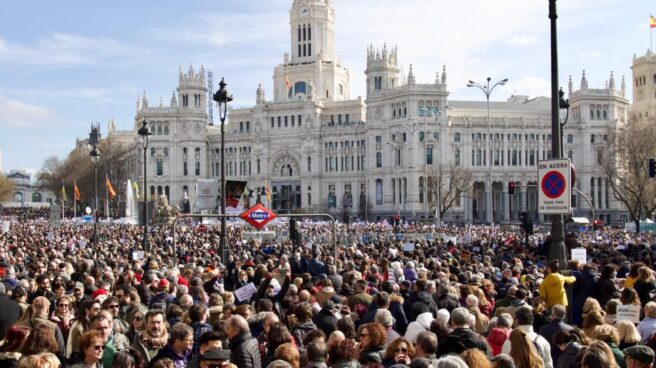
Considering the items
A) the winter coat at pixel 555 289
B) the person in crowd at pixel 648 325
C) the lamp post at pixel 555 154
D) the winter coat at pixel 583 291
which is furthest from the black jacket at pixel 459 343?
the winter coat at pixel 583 291

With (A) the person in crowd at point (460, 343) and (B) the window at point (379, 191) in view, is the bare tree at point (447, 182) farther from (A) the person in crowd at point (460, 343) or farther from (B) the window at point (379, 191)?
(A) the person in crowd at point (460, 343)

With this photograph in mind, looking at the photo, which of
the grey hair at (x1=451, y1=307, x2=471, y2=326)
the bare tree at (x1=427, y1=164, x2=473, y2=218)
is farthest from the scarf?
the bare tree at (x1=427, y1=164, x2=473, y2=218)

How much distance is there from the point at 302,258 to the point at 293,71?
105133 millimetres

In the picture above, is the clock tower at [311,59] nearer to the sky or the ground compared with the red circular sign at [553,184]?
nearer to the sky

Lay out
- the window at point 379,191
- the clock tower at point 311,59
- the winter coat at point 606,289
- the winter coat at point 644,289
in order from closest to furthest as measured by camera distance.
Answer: the winter coat at point 644,289 → the winter coat at point 606,289 → the window at point 379,191 → the clock tower at point 311,59

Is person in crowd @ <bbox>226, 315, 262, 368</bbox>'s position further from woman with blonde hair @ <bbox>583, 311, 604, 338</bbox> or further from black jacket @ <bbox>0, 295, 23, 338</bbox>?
woman with blonde hair @ <bbox>583, 311, 604, 338</bbox>

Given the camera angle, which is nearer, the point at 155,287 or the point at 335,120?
the point at 155,287

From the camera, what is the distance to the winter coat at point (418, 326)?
1123cm

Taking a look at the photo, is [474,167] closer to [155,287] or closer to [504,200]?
[504,200]

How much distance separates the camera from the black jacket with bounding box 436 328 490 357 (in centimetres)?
869

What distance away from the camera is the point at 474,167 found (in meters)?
108

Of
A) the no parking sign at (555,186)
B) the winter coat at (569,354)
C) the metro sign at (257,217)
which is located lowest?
the winter coat at (569,354)

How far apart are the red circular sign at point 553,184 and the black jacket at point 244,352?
6.11 m

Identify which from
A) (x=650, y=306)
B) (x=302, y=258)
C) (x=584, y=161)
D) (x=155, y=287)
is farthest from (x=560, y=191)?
(x=584, y=161)
